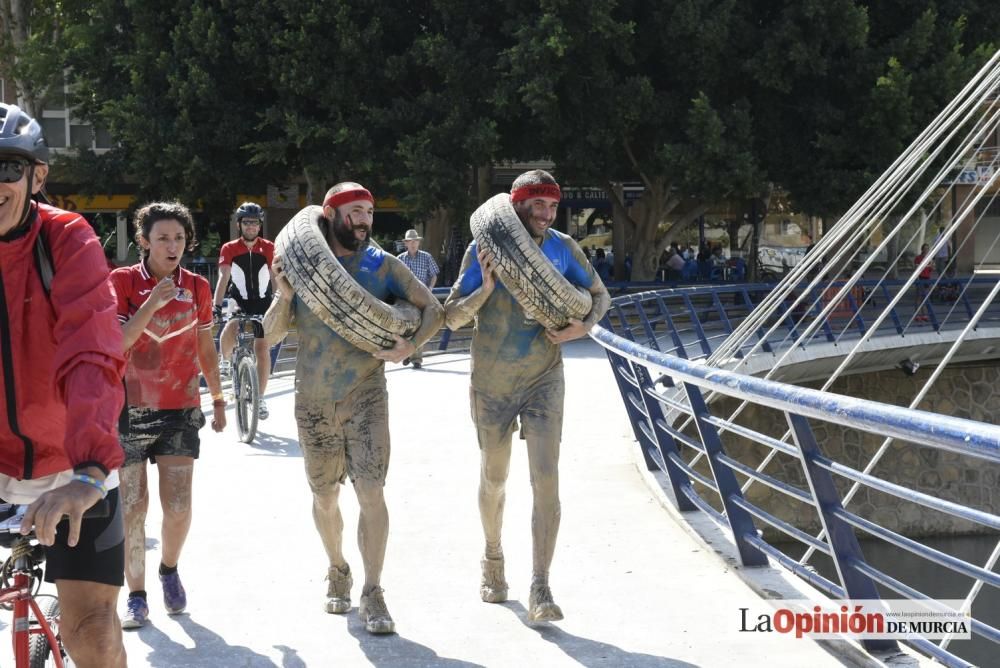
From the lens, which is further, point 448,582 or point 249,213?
point 249,213

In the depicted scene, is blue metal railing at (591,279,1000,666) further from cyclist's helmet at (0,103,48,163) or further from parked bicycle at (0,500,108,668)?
cyclist's helmet at (0,103,48,163)

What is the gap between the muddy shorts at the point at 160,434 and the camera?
17.1 feet

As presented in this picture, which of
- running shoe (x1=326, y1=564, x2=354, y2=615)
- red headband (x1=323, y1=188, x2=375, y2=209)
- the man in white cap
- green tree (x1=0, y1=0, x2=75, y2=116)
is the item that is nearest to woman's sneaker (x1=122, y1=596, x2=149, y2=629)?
running shoe (x1=326, y1=564, x2=354, y2=615)

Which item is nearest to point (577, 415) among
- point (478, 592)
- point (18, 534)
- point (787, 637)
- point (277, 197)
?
point (478, 592)

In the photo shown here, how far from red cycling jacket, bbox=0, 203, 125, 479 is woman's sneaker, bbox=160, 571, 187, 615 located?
245cm

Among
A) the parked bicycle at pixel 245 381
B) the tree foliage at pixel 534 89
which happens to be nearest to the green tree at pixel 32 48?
the tree foliage at pixel 534 89

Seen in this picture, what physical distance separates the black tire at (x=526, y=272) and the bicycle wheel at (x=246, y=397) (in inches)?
200

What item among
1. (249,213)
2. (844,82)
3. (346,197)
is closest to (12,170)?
(346,197)

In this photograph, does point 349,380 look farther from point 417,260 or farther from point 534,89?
point 534,89

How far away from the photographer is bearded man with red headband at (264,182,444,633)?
202 inches

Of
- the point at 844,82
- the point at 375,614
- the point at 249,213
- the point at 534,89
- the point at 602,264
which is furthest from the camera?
the point at 602,264

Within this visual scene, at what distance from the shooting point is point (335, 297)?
4.98 metres

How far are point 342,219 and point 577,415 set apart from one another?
6.91 meters

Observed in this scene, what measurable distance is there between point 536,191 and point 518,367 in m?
0.72
